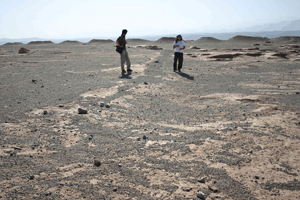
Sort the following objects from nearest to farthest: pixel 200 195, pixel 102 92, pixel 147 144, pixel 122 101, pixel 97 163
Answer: pixel 200 195
pixel 97 163
pixel 147 144
pixel 122 101
pixel 102 92

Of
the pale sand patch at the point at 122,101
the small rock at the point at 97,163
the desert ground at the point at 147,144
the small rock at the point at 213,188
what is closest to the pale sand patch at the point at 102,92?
the desert ground at the point at 147,144

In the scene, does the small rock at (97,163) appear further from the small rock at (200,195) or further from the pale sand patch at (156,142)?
the small rock at (200,195)

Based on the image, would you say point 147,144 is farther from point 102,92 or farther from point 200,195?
point 102,92

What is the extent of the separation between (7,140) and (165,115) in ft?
11.8

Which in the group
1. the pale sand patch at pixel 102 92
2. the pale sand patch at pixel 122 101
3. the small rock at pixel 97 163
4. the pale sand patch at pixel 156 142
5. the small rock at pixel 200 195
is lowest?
the small rock at pixel 200 195

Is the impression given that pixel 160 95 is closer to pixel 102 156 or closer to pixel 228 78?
pixel 102 156

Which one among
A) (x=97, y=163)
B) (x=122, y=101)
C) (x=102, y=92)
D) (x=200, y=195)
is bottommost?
(x=200, y=195)

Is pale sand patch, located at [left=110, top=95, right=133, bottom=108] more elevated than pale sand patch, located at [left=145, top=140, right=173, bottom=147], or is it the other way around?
pale sand patch, located at [left=110, top=95, right=133, bottom=108]

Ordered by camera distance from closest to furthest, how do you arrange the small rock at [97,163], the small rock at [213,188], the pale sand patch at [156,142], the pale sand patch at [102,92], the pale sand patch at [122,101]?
1. the small rock at [213,188]
2. the small rock at [97,163]
3. the pale sand patch at [156,142]
4. the pale sand patch at [122,101]
5. the pale sand patch at [102,92]

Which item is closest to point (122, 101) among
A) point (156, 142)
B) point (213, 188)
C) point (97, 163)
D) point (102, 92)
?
point (102, 92)

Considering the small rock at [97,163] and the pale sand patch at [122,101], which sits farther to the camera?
the pale sand patch at [122,101]

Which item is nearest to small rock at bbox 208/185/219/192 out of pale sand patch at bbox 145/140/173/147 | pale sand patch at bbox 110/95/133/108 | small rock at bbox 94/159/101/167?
pale sand patch at bbox 145/140/173/147

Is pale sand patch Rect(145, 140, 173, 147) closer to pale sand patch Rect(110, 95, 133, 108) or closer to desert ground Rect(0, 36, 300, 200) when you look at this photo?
desert ground Rect(0, 36, 300, 200)

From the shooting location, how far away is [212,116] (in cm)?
539
